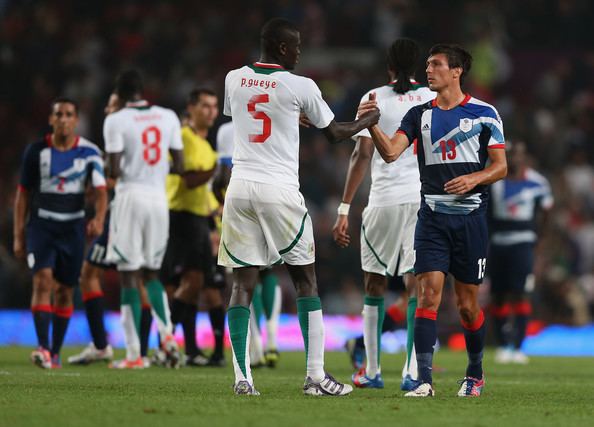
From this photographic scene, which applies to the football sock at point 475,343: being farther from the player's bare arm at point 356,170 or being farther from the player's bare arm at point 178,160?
the player's bare arm at point 178,160

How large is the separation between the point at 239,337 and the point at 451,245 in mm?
1591

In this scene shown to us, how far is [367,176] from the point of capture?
837 inches

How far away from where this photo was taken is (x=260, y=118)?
27.4 ft

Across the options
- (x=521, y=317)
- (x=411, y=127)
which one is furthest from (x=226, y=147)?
(x=521, y=317)

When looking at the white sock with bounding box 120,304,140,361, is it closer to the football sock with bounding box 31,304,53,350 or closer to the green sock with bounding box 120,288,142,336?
the green sock with bounding box 120,288,142,336

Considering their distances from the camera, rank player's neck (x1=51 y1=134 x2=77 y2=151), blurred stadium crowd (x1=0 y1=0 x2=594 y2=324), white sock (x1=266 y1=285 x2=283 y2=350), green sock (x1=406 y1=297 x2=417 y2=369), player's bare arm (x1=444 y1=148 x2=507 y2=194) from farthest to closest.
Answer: blurred stadium crowd (x1=0 y1=0 x2=594 y2=324), white sock (x1=266 y1=285 x2=283 y2=350), player's neck (x1=51 y1=134 x2=77 y2=151), green sock (x1=406 y1=297 x2=417 y2=369), player's bare arm (x1=444 y1=148 x2=507 y2=194)

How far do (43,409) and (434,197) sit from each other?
3018 mm

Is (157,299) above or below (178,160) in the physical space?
below

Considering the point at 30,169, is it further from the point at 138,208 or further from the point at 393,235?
the point at 393,235

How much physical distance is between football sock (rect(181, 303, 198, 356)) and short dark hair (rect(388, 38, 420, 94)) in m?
3.91

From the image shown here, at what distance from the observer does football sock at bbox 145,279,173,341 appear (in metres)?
12.1

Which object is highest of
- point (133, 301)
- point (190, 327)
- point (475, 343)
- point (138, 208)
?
point (138, 208)

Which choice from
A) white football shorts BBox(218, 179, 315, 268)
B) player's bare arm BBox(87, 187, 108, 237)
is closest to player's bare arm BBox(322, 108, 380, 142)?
white football shorts BBox(218, 179, 315, 268)

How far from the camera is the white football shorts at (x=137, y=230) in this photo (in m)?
12.0
